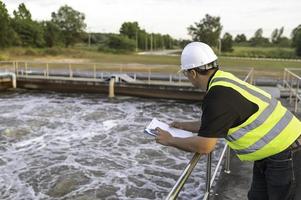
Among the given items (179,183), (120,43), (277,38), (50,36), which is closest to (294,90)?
(179,183)

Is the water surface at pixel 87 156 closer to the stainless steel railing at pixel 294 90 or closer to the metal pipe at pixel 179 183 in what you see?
the stainless steel railing at pixel 294 90

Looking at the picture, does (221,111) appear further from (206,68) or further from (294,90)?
(294,90)

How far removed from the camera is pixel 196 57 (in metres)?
1.96

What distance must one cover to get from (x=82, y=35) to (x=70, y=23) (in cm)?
462

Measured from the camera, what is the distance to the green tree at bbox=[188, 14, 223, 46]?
81.8m

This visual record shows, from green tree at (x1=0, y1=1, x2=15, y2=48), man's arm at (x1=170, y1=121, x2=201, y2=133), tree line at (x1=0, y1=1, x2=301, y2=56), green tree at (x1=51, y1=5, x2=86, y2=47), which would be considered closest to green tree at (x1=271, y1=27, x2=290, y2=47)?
tree line at (x1=0, y1=1, x2=301, y2=56)

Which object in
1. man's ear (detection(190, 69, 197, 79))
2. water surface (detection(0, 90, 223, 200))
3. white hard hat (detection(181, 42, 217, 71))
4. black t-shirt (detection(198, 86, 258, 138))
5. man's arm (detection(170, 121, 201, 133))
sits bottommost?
water surface (detection(0, 90, 223, 200))

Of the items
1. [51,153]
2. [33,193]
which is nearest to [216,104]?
[33,193]

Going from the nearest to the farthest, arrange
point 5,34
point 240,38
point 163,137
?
point 163,137, point 5,34, point 240,38

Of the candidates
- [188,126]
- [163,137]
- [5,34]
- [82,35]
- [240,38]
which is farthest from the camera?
[240,38]

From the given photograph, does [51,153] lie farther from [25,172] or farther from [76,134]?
[76,134]

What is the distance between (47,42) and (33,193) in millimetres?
65781

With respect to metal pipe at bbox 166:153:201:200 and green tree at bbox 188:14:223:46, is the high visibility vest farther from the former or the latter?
green tree at bbox 188:14:223:46

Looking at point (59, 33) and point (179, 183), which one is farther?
point (59, 33)
